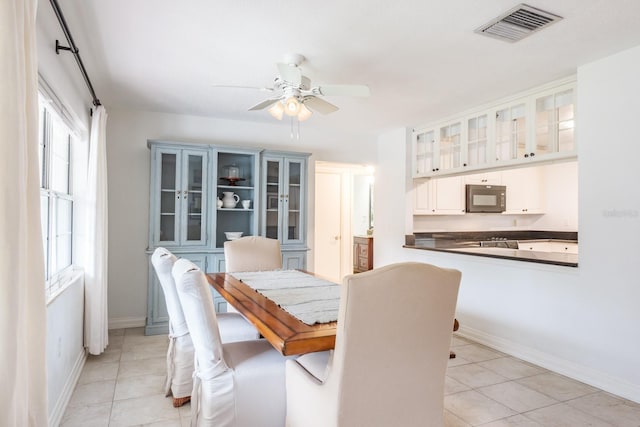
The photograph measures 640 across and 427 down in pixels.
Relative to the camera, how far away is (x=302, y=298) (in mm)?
2283

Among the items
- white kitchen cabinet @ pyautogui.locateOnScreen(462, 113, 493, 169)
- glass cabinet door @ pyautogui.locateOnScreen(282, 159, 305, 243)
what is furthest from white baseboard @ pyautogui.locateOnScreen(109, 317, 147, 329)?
white kitchen cabinet @ pyautogui.locateOnScreen(462, 113, 493, 169)

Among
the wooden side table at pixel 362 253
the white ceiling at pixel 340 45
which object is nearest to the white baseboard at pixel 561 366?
the white ceiling at pixel 340 45

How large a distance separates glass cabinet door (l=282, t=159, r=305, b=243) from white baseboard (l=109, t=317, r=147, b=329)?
1.85 metres

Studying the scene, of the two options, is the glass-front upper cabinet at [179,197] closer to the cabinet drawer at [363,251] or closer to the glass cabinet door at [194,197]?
the glass cabinet door at [194,197]

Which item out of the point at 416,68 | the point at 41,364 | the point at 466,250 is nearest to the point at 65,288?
the point at 41,364

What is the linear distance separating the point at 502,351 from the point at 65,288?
12.1ft

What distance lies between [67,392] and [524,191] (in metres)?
6.08

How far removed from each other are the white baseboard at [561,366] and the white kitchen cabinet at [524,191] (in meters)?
2.54

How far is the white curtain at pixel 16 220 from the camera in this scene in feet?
3.45

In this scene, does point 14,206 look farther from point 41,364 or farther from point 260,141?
point 260,141

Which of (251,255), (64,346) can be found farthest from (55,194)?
(251,255)

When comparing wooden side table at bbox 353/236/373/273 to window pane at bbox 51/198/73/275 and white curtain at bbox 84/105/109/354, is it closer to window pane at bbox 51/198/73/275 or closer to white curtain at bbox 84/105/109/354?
white curtain at bbox 84/105/109/354

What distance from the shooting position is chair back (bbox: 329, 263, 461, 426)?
1.44 metres

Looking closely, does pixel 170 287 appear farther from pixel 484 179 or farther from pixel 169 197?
pixel 484 179
